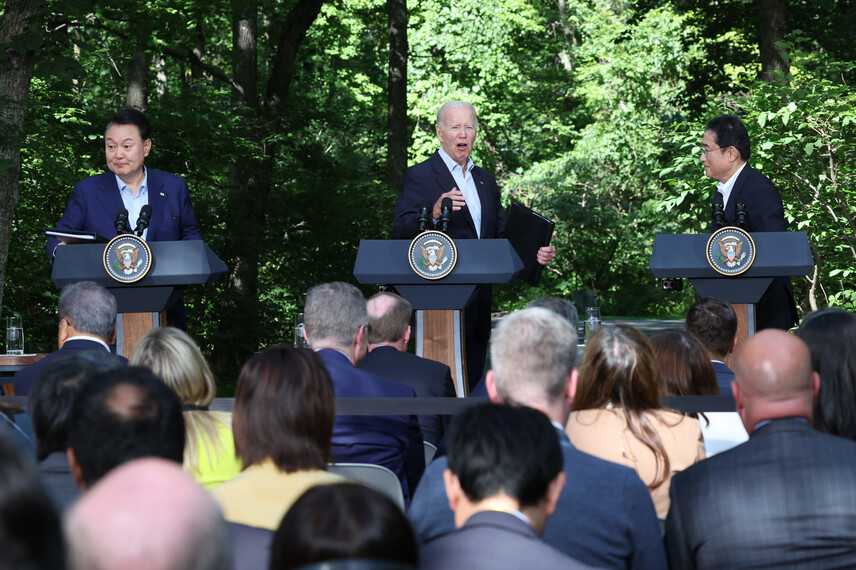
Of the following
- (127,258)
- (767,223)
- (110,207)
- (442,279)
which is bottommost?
(442,279)

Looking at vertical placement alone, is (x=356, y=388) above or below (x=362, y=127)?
below

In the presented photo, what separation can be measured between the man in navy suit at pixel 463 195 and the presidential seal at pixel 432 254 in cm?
36

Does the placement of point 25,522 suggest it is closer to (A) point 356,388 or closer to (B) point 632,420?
(B) point 632,420

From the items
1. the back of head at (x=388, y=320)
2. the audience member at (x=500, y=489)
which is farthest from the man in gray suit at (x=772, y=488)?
the back of head at (x=388, y=320)

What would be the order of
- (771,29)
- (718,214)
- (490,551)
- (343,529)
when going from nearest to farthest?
(343,529), (490,551), (718,214), (771,29)

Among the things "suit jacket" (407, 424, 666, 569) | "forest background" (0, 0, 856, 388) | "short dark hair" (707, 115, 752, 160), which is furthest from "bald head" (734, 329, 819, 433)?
"forest background" (0, 0, 856, 388)

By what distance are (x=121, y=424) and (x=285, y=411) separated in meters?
0.41

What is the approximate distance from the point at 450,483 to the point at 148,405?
0.70 metres

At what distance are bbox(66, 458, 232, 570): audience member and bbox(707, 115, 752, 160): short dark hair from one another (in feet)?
15.5

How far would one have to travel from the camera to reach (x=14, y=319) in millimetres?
7328

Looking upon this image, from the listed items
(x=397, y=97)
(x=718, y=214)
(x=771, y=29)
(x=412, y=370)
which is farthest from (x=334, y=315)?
(x=397, y=97)

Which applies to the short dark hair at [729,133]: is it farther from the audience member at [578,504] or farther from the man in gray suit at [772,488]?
the audience member at [578,504]

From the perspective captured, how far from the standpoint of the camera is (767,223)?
5.35m

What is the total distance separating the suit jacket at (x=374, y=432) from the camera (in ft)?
11.4
